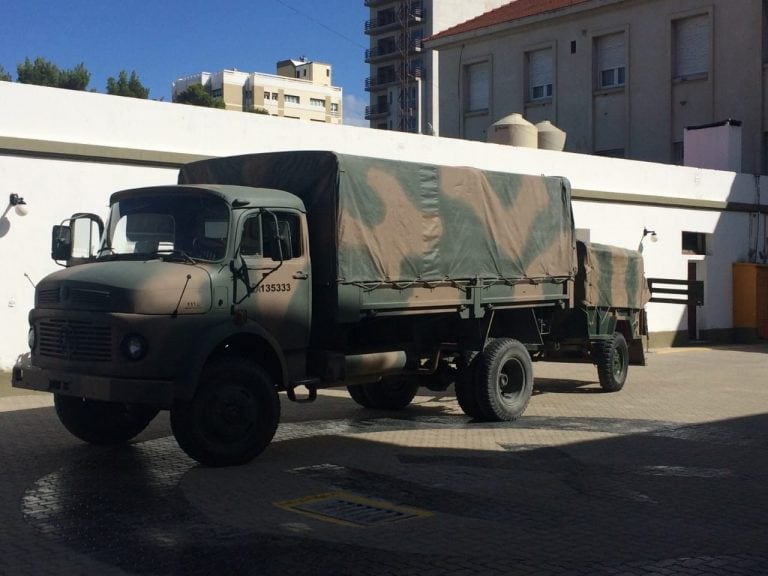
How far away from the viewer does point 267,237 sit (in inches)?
377

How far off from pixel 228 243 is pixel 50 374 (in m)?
1.94

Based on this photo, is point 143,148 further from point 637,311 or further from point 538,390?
point 637,311

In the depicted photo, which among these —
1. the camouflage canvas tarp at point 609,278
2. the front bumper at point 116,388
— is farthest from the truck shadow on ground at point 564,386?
the front bumper at point 116,388

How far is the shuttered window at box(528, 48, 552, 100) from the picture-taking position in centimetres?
3509

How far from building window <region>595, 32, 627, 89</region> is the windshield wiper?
2613 centimetres

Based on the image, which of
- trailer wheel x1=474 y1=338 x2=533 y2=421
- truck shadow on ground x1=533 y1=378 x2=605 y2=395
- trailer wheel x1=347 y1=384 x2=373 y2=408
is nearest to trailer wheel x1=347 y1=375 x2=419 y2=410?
trailer wheel x1=347 y1=384 x2=373 y2=408

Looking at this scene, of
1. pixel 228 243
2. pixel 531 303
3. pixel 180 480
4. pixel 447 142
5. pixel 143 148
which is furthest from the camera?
pixel 447 142

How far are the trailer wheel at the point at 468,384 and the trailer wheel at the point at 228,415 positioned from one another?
330 cm

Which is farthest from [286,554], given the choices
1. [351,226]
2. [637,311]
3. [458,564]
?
[637,311]

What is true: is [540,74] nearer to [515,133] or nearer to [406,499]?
[515,133]

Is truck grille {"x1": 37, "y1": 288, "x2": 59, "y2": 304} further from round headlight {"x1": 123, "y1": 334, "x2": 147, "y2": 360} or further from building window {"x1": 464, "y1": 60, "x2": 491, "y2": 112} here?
building window {"x1": 464, "y1": 60, "x2": 491, "y2": 112}

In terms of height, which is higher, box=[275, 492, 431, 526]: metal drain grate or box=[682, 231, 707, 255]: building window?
box=[682, 231, 707, 255]: building window

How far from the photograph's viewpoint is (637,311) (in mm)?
16266

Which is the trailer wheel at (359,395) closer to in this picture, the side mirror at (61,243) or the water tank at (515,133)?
the side mirror at (61,243)
